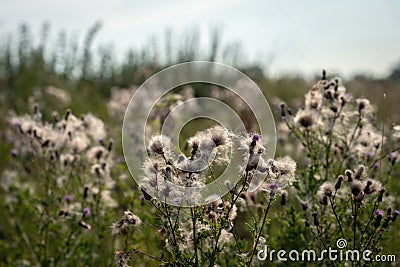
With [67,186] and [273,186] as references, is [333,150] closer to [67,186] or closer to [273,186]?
[273,186]

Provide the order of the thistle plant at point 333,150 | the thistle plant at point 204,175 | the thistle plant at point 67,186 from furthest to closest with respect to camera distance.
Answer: the thistle plant at point 67,186, the thistle plant at point 333,150, the thistle plant at point 204,175

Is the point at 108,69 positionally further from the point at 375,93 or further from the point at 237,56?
the point at 375,93

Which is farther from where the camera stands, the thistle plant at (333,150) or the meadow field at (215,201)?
the thistle plant at (333,150)

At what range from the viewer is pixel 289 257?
9.45ft

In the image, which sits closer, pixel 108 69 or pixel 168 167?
pixel 168 167

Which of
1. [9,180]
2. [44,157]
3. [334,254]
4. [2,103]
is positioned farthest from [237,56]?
[334,254]

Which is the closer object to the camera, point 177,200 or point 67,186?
point 177,200

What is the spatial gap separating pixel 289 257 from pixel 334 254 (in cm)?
49

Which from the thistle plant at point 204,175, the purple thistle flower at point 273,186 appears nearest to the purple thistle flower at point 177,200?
the thistle plant at point 204,175

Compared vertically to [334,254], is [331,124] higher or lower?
higher

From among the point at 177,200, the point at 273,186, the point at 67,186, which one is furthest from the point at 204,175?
the point at 67,186

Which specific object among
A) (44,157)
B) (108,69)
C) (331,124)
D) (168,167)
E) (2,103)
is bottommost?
(168,167)

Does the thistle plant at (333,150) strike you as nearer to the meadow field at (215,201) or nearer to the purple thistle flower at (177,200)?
the meadow field at (215,201)

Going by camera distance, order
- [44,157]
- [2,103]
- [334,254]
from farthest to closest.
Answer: [2,103] → [44,157] → [334,254]
